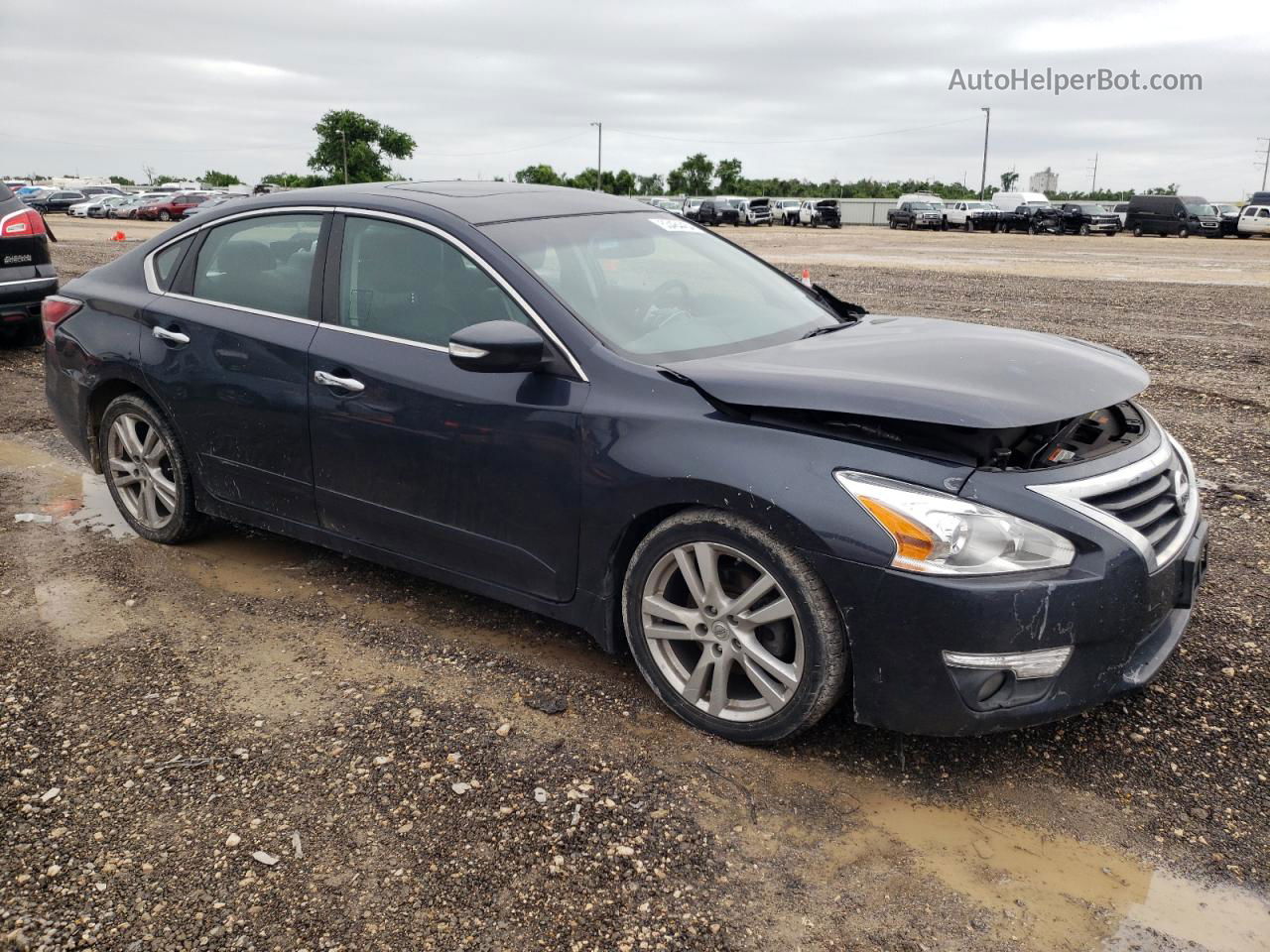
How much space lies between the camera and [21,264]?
9266mm

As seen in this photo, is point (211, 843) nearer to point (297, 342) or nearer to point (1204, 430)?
point (297, 342)

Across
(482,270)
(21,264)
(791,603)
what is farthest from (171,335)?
(21,264)

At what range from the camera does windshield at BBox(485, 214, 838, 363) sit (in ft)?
12.0

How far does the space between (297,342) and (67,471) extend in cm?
312

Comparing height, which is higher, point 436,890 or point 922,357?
point 922,357

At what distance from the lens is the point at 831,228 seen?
2072 inches

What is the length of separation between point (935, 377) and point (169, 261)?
3.51 m

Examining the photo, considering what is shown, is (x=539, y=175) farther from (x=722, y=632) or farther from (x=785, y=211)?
(x=722, y=632)

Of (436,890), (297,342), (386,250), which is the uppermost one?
(386,250)

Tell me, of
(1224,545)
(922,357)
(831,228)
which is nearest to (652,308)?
(922,357)

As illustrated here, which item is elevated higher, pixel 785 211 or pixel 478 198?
pixel 785 211

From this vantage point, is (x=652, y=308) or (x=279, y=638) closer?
(x=652, y=308)

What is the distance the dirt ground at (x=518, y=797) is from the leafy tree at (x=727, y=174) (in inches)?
3947

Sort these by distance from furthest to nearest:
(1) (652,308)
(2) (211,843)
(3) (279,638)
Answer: (3) (279,638) → (1) (652,308) → (2) (211,843)
